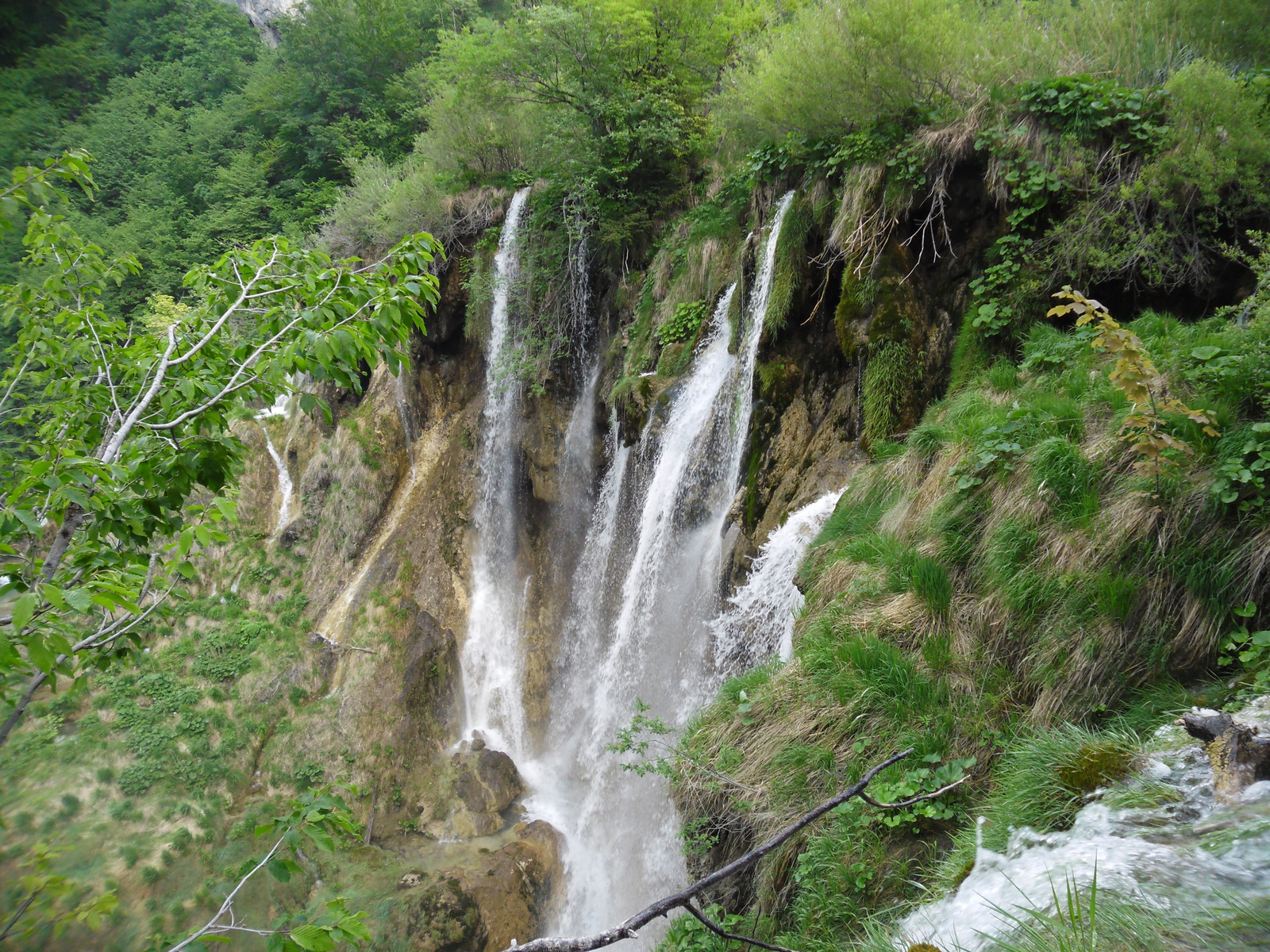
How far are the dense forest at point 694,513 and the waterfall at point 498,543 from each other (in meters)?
0.09

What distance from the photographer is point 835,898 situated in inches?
116

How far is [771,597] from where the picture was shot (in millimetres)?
5645

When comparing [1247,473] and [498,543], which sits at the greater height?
[1247,473]

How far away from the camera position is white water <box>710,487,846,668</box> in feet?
18.0

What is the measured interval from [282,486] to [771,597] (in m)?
13.3

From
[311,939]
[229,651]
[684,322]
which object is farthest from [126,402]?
[229,651]

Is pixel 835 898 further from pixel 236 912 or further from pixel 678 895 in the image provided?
pixel 236 912

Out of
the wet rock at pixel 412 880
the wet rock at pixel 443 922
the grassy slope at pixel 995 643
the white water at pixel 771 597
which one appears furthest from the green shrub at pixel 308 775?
the grassy slope at pixel 995 643

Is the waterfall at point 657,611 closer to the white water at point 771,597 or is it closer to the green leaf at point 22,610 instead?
the white water at point 771,597

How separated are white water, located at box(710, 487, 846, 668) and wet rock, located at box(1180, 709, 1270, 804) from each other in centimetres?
309

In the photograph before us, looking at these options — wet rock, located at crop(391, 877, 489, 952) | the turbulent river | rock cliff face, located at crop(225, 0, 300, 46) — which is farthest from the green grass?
rock cliff face, located at crop(225, 0, 300, 46)

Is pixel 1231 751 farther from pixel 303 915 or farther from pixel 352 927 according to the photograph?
pixel 303 915

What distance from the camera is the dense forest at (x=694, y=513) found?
2383 mm

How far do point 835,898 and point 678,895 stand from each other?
5.77ft
